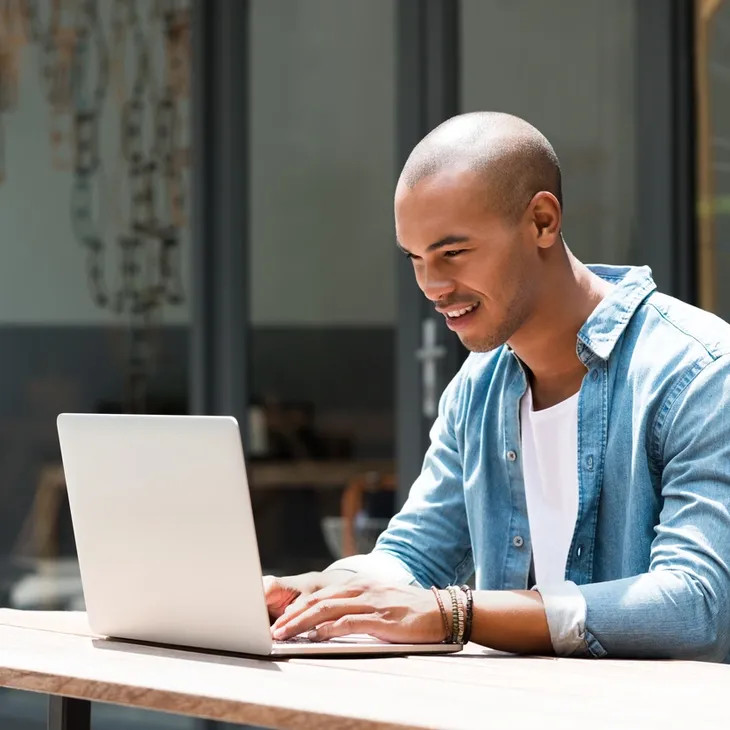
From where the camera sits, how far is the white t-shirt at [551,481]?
72.1 inches

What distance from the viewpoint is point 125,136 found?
14.1 feet

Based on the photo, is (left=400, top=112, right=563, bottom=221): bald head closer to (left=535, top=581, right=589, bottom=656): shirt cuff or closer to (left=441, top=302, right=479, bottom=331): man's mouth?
(left=441, top=302, right=479, bottom=331): man's mouth

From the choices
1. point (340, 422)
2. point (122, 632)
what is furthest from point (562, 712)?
point (340, 422)

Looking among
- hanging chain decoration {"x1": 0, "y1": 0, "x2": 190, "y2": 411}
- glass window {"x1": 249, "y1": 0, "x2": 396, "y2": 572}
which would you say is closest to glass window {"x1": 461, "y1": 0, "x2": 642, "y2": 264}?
glass window {"x1": 249, "y1": 0, "x2": 396, "y2": 572}

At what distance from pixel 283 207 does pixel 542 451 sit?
2.32 meters

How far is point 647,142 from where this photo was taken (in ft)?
10.7

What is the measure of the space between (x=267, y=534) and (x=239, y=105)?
1.23m

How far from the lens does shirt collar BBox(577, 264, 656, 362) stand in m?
1.79

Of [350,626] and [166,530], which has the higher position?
[166,530]

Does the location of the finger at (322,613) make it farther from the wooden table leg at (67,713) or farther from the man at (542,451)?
the wooden table leg at (67,713)

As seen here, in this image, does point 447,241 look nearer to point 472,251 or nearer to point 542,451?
point 472,251

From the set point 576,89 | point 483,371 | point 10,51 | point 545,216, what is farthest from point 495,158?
point 10,51

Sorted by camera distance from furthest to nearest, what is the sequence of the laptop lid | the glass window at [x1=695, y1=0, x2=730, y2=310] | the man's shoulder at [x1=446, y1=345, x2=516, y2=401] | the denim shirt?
the glass window at [x1=695, y1=0, x2=730, y2=310], the man's shoulder at [x1=446, y1=345, x2=516, y2=401], the denim shirt, the laptop lid

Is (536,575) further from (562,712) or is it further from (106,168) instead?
(106,168)
